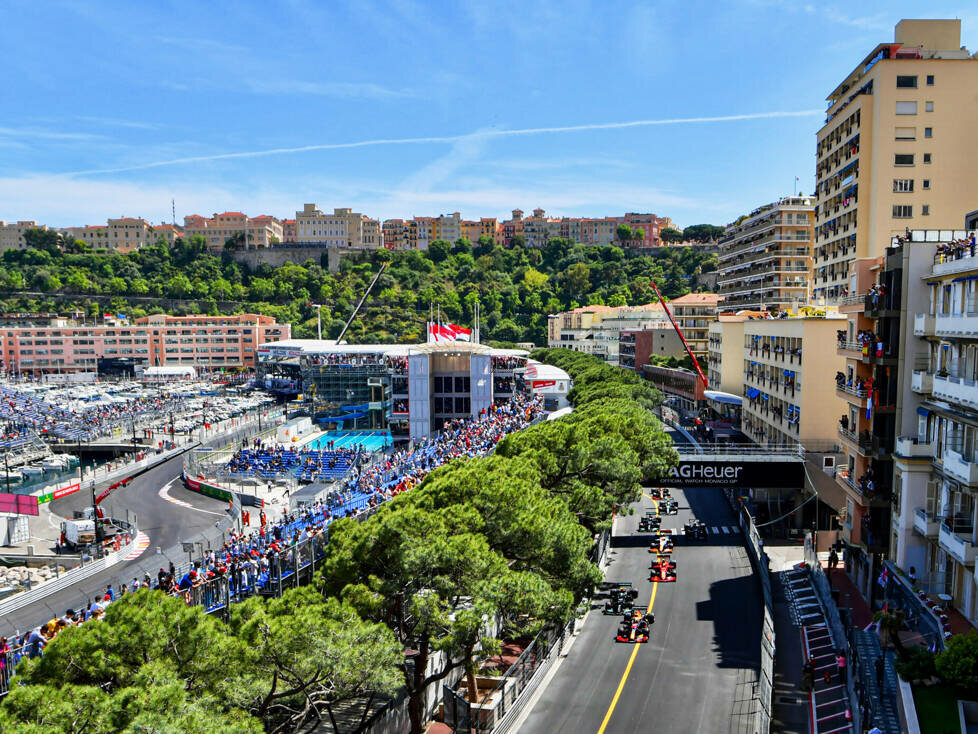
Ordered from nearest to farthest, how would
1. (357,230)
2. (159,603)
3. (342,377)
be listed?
(159,603), (342,377), (357,230)

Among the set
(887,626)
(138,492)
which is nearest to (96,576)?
(138,492)

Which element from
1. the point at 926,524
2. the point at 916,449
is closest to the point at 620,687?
the point at 926,524

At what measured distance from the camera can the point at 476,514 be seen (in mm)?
18750

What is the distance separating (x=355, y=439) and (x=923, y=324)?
180 ft

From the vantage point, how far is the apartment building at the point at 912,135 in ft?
149

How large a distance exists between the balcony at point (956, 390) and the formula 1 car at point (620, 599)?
12285 mm

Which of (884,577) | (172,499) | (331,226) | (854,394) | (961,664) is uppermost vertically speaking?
(331,226)

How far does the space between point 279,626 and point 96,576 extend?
75.5ft

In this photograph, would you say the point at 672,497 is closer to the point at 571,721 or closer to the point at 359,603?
the point at 571,721

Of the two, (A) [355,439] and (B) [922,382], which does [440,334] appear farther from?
(B) [922,382]

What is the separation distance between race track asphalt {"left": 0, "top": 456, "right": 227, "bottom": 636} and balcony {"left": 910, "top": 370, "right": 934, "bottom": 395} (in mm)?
27294

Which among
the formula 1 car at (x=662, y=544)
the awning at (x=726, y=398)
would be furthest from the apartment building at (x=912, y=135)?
the formula 1 car at (x=662, y=544)

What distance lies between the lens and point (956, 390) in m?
21.0

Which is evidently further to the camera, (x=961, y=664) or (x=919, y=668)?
(x=919, y=668)
